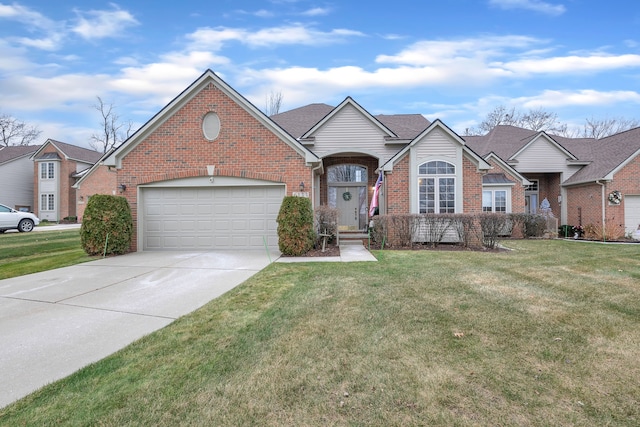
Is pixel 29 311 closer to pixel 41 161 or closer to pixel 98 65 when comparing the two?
pixel 98 65

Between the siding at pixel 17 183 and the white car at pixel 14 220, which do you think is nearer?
the white car at pixel 14 220

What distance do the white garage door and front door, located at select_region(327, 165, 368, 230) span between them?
12149 mm

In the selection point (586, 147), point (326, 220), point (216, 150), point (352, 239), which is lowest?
point (352, 239)

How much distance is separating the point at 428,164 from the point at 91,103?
42906 mm

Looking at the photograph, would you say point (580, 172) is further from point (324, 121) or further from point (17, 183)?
point (17, 183)

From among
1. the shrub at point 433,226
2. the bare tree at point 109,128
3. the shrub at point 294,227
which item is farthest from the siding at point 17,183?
the shrub at point 433,226

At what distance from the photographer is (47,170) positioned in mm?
30844

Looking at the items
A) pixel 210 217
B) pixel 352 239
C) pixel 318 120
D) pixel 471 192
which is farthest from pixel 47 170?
pixel 471 192

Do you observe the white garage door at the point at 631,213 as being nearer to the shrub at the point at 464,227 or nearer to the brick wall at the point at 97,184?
the shrub at the point at 464,227

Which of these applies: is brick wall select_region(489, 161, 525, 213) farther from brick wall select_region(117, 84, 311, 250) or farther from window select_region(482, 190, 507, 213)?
brick wall select_region(117, 84, 311, 250)

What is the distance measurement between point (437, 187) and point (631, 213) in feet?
33.9

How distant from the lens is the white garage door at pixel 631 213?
14695 millimetres

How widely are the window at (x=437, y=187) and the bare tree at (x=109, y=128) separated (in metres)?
41.2

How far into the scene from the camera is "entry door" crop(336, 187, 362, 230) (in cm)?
1612
